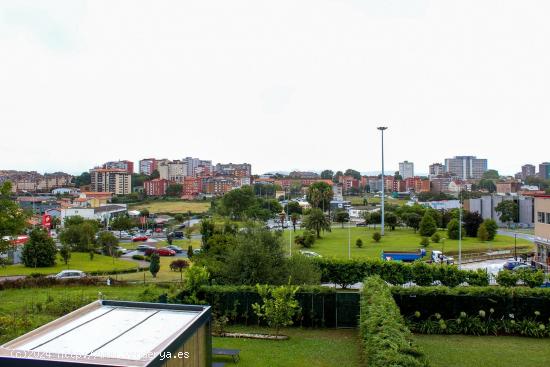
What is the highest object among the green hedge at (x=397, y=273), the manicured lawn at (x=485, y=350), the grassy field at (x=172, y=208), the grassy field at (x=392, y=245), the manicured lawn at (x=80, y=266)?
the green hedge at (x=397, y=273)

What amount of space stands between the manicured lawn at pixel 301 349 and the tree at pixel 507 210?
182 ft

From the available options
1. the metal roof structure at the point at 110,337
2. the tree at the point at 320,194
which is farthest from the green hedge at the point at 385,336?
the tree at the point at 320,194

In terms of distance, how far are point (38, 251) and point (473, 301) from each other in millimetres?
30227

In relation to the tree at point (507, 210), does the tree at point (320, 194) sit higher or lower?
higher

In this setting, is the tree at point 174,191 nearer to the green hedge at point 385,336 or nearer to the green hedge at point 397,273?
the green hedge at point 397,273

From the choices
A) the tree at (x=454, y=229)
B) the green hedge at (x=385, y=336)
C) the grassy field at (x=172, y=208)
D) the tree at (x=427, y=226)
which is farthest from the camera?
the grassy field at (x=172, y=208)

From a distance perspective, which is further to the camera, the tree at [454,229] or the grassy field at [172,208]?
the grassy field at [172,208]

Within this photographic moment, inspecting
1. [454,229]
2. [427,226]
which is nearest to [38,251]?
[427,226]

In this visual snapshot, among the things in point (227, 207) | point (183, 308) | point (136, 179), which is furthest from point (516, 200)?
point (136, 179)

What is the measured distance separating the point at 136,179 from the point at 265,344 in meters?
171

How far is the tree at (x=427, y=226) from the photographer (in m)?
51.0

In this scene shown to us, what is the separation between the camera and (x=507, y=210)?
6347cm

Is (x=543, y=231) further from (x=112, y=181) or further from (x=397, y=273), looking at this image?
(x=112, y=181)

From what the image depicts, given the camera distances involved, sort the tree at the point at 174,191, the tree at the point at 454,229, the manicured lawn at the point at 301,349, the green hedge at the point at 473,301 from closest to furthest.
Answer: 1. the manicured lawn at the point at 301,349
2. the green hedge at the point at 473,301
3. the tree at the point at 454,229
4. the tree at the point at 174,191
